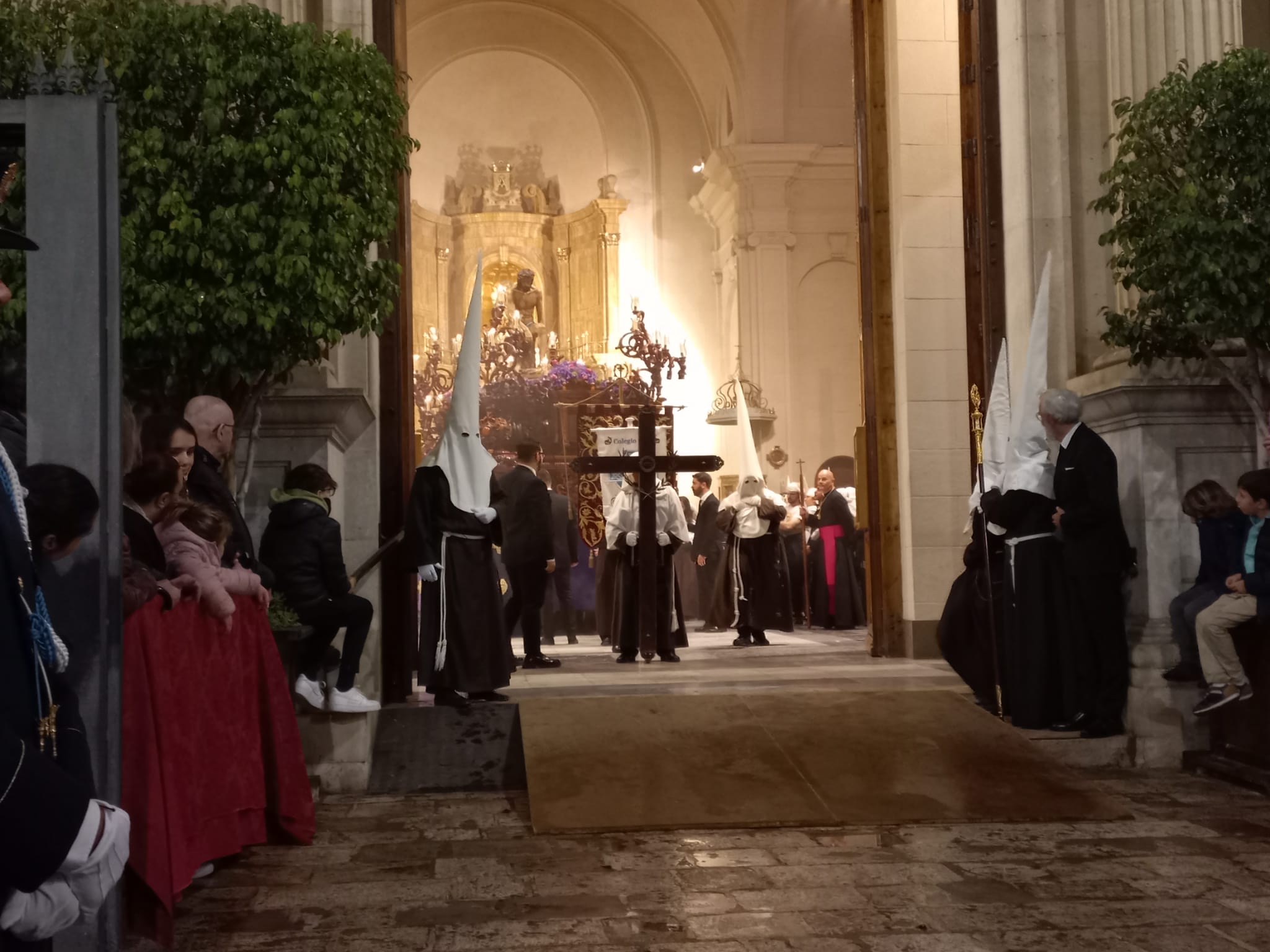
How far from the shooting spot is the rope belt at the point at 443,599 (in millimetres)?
7176

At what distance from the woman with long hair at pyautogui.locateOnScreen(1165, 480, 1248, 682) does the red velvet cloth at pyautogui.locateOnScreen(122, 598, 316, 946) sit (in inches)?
153

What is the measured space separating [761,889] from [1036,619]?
2.80 m

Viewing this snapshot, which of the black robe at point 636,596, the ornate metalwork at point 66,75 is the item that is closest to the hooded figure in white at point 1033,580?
the black robe at point 636,596

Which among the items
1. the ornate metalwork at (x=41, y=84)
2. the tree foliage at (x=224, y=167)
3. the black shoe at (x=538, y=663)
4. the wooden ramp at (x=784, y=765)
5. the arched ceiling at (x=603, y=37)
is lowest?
the wooden ramp at (x=784, y=765)

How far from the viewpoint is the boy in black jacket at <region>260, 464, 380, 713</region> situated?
6.17 m

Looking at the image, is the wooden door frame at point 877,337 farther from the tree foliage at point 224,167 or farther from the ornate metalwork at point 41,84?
the ornate metalwork at point 41,84

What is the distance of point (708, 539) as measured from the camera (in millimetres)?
13148

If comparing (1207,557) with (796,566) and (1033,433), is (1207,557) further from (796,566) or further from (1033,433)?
(796,566)

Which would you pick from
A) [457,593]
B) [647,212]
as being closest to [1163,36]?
[457,593]

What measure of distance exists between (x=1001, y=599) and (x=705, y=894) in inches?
128

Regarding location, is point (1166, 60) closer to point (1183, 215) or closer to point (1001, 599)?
point (1183, 215)

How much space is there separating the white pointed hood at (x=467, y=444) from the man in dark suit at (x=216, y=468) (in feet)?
5.88

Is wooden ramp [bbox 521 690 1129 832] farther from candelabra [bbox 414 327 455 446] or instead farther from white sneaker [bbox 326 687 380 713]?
candelabra [bbox 414 327 455 446]

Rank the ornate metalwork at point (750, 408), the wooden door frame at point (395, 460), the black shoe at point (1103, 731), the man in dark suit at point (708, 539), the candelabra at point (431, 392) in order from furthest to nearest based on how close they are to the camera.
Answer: the candelabra at point (431, 392) < the ornate metalwork at point (750, 408) < the man in dark suit at point (708, 539) < the wooden door frame at point (395, 460) < the black shoe at point (1103, 731)
